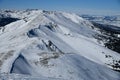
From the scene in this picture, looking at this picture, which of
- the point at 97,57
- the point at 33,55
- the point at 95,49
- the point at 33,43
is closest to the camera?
the point at 33,55

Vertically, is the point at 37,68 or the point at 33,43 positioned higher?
the point at 33,43

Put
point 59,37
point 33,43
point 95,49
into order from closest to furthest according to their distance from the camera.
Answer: point 33,43 < point 95,49 < point 59,37

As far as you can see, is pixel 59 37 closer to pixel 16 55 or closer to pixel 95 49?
pixel 95 49

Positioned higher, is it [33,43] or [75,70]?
[33,43]

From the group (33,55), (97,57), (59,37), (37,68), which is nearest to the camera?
(37,68)

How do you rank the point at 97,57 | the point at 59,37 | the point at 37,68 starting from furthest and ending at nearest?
the point at 59,37, the point at 97,57, the point at 37,68

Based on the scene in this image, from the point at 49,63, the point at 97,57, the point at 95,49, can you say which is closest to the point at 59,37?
the point at 95,49

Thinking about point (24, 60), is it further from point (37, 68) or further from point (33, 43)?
point (33, 43)

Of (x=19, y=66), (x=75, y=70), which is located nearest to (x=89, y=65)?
(x=75, y=70)

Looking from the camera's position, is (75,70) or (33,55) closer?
(75,70)
